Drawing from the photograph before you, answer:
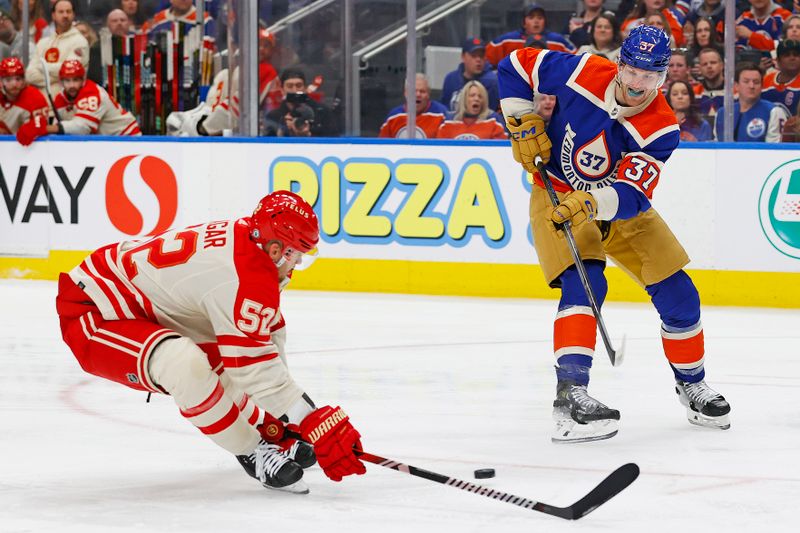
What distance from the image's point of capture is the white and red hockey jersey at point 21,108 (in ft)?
28.3

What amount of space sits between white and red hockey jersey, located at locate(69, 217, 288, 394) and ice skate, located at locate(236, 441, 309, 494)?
7.6 inches

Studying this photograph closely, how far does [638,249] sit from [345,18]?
13.3 ft

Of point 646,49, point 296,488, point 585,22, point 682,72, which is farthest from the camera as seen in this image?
point 585,22

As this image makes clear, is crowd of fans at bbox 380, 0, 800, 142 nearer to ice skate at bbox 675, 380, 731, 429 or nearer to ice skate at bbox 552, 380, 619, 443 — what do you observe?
ice skate at bbox 675, 380, 731, 429

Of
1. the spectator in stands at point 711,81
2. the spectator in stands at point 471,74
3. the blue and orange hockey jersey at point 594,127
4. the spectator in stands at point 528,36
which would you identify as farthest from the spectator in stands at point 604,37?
the blue and orange hockey jersey at point 594,127

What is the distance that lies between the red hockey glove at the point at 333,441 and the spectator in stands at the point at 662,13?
461 cm

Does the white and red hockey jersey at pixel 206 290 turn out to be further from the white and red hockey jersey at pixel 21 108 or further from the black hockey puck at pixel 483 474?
the white and red hockey jersey at pixel 21 108

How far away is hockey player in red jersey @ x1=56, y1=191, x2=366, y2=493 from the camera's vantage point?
3.05 meters

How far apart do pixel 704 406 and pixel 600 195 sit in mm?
716

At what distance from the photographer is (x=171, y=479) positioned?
133 inches

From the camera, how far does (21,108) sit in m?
8.66

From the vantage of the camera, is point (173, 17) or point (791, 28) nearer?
point (791, 28)

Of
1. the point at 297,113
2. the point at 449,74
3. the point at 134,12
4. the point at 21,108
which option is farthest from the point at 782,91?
the point at 21,108

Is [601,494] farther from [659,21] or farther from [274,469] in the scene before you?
[659,21]
